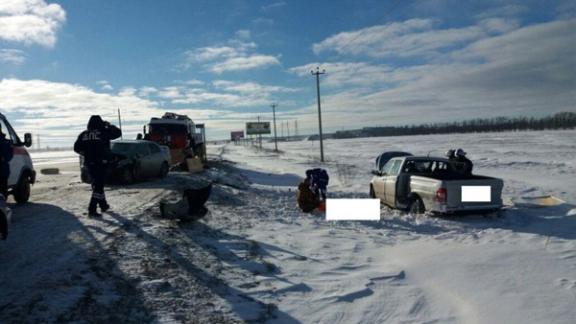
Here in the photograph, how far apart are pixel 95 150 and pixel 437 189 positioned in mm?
6952

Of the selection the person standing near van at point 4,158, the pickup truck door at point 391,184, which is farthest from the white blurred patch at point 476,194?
the person standing near van at point 4,158

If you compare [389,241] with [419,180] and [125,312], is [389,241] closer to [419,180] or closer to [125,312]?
[419,180]

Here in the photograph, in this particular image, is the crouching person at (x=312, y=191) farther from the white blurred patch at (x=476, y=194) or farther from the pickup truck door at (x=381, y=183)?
the white blurred patch at (x=476, y=194)

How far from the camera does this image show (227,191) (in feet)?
46.0

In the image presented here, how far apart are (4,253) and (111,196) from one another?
5.50m

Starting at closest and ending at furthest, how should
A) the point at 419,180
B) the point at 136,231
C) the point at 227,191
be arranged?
the point at 136,231, the point at 419,180, the point at 227,191

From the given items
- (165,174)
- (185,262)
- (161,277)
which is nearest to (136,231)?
(185,262)

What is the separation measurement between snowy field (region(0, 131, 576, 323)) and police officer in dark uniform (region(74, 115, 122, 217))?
51 centimetres

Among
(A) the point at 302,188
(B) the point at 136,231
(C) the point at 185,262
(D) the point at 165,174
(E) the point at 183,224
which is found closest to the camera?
(C) the point at 185,262

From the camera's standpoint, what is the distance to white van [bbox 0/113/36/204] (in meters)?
9.97

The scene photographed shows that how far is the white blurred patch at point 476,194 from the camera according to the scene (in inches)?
370

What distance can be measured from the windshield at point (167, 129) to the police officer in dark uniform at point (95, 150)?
1595 centimetres

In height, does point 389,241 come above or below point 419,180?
below

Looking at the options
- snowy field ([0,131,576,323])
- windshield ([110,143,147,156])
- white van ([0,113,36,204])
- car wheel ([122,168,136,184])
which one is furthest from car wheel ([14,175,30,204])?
windshield ([110,143,147,156])
